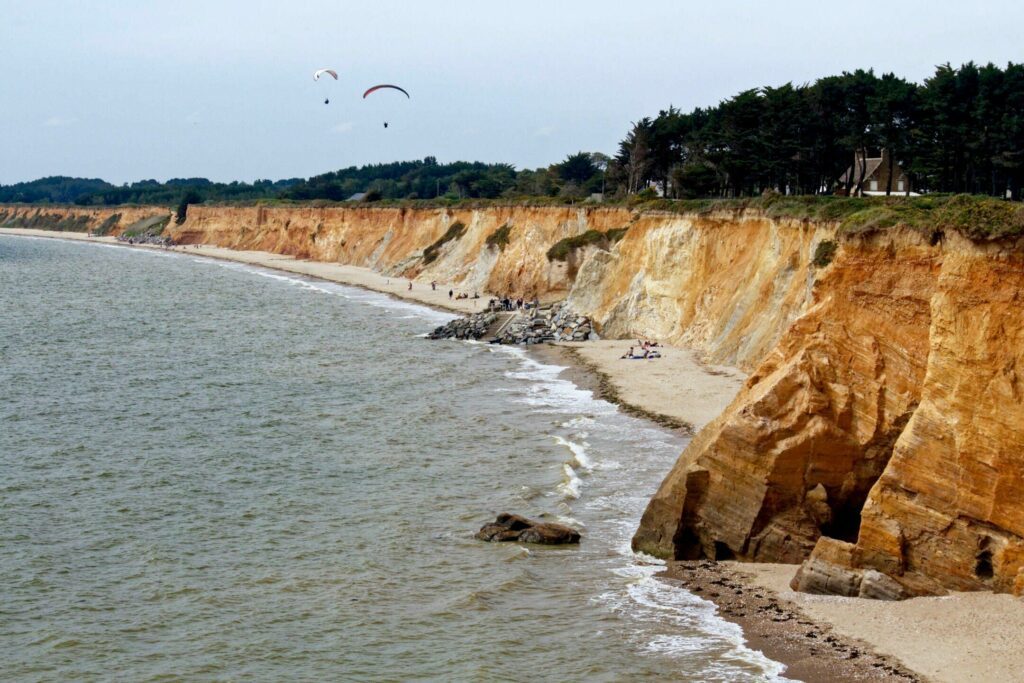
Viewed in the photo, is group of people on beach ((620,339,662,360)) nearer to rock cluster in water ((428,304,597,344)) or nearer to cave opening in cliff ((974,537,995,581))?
rock cluster in water ((428,304,597,344))

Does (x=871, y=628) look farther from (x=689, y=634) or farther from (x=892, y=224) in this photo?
(x=892, y=224)

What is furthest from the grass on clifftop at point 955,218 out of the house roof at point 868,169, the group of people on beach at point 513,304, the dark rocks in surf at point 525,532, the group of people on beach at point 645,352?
the house roof at point 868,169

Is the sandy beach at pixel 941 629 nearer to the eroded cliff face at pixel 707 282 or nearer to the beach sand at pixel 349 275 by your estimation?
the eroded cliff face at pixel 707 282

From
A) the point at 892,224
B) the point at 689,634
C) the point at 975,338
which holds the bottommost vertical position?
the point at 689,634

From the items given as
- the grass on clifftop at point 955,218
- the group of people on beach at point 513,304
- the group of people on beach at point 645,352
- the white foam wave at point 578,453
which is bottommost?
the white foam wave at point 578,453

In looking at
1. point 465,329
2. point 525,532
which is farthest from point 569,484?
point 465,329

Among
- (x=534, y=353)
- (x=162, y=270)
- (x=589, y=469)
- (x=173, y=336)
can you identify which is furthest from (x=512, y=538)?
(x=162, y=270)
